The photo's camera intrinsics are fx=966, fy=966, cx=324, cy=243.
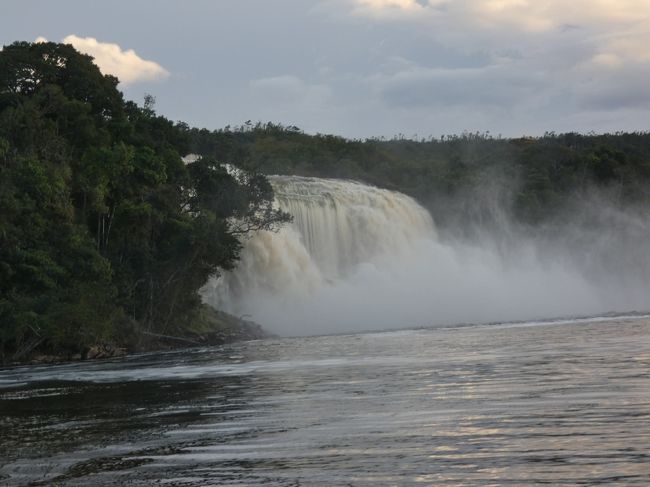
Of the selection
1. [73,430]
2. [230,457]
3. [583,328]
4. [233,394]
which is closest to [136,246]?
[583,328]

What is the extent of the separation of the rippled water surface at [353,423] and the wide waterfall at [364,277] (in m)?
27.0

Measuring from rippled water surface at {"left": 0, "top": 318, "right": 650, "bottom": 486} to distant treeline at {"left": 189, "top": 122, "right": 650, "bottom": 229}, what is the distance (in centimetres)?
4946

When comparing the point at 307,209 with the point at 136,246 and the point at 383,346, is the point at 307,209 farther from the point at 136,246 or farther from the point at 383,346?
the point at 383,346

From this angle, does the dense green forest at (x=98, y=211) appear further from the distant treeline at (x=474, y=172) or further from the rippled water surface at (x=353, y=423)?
the distant treeline at (x=474, y=172)

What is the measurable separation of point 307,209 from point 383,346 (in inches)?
1025

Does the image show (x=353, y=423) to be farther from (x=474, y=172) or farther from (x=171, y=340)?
(x=474, y=172)

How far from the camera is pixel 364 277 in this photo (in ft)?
185

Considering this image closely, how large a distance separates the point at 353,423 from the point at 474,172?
237 feet

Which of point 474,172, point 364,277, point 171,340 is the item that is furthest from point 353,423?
point 474,172

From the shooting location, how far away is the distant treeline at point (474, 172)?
77438 mm

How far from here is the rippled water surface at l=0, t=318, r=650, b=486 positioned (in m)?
8.74

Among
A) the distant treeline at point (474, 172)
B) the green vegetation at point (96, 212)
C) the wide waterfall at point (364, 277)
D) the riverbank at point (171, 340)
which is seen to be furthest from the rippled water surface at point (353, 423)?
the distant treeline at point (474, 172)

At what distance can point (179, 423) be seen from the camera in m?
13.1

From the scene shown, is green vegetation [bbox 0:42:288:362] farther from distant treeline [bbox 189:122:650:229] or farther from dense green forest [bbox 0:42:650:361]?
distant treeline [bbox 189:122:650:229]
